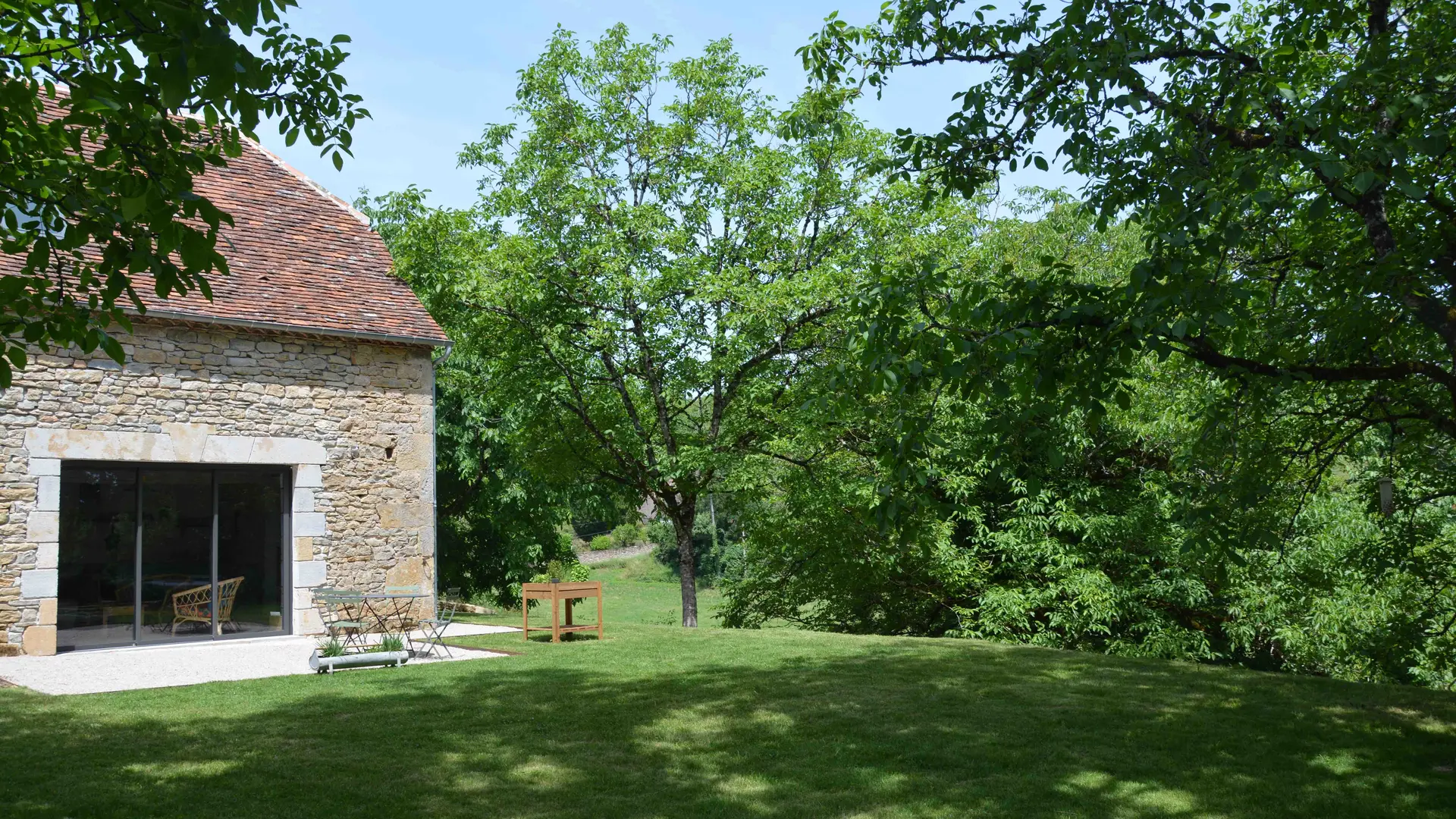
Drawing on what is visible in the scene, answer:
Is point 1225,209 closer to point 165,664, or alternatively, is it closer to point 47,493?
point 165,664

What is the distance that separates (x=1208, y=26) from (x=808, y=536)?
1059 centimetres

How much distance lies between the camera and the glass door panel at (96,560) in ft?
38.5

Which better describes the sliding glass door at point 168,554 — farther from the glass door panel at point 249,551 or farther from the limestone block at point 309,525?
the limestone block at point 309,525

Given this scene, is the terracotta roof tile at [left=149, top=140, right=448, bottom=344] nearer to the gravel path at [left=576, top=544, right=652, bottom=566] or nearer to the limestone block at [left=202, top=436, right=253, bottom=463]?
the limestone block at [left=202, top=436, right=253, bottom=463]

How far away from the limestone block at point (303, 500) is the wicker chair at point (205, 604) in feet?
3.71

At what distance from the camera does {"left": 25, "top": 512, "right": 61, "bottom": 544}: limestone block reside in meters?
11.2

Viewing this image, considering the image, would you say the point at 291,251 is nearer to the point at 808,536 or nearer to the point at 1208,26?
the point at 808,536

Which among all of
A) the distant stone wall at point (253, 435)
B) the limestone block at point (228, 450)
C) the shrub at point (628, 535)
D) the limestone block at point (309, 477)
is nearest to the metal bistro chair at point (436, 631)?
the distant stone wall at point (253, 435)

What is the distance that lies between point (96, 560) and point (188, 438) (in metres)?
1.62

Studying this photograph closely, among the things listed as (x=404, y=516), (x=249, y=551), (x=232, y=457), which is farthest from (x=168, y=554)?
(x=404, y=516)

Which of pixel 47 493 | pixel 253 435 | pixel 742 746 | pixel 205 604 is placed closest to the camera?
pixel 742 746

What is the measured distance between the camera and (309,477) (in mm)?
12883

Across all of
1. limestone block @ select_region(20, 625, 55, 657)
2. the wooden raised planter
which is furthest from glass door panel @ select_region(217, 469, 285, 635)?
the wooden raised planter

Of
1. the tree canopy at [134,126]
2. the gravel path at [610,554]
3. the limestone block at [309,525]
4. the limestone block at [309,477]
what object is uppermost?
the tree canopy at [134,126]
